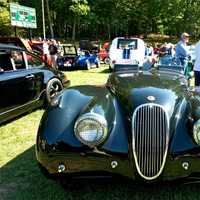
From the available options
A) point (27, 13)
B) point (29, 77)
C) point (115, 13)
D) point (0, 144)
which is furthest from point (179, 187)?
point (115, 13)

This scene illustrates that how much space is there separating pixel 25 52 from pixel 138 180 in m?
4.64

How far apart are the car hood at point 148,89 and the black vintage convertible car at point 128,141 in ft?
0.06

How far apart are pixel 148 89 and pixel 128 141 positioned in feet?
2.71

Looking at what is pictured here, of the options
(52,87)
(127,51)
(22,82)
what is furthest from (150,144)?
(127,51)

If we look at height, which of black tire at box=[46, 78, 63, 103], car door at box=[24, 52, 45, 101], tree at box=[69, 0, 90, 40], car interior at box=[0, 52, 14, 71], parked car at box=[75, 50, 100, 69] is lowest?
parked car at box=[75, 50, 100, 69]

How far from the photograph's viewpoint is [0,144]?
617 cm

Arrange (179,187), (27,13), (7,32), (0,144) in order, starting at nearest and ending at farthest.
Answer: (179,187) < (0,144) < (27,13) < (7,32)

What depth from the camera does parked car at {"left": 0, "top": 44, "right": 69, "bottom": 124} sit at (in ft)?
22.3

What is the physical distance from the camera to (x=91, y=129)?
12.8 ft

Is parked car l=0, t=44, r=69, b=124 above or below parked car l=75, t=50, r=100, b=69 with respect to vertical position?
above

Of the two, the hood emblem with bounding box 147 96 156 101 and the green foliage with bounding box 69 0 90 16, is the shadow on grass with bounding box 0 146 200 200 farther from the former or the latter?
the green foliage with bounding box 69 0 90 16

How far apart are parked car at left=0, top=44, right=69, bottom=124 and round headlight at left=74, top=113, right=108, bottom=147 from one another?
304 cm

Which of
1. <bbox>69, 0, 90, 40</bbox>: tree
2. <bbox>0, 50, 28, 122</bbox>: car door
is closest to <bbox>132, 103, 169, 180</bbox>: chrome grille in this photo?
<bbox>0, 50, 28, 122</bbox>: car door

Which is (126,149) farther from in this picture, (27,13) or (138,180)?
(27,13)
